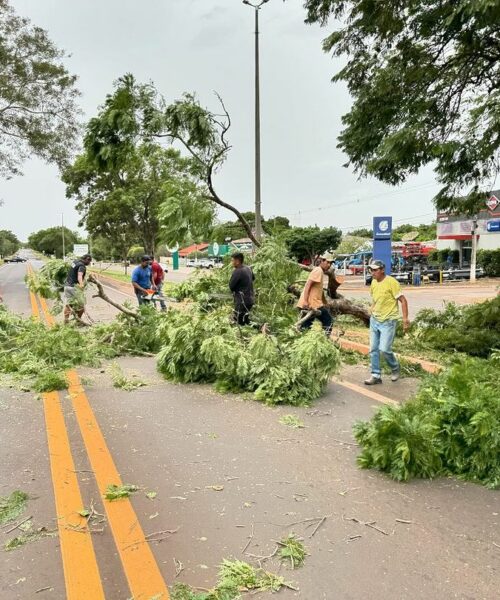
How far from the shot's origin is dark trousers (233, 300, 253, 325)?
7957 millimetres

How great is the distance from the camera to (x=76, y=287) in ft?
34.8

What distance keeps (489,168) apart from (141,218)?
31.9 metres

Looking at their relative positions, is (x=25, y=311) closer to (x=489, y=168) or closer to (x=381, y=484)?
(x=489, y=168)

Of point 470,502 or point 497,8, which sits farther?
point 497,8

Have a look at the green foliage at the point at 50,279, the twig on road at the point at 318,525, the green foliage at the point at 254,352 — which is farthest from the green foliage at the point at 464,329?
the green foliage at the point at 50,279

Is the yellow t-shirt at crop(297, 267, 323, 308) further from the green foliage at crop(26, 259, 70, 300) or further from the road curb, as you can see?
the green foliage at crop(26, 259, 70, 300)

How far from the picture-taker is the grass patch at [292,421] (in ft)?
16.9

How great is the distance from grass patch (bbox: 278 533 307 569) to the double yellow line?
26.2 inches

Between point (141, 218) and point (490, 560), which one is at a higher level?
point (141, 218)

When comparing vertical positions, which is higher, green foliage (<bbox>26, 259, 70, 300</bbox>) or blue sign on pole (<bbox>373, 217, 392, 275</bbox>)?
blue sign on pole (<bbox>373, 217, 392, 275</bbox>)

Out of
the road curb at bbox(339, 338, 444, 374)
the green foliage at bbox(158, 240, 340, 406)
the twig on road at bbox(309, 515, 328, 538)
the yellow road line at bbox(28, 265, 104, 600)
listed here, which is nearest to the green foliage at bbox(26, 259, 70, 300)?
the green foliage at bbox(158, 240, 340, 406)

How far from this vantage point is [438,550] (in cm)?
295

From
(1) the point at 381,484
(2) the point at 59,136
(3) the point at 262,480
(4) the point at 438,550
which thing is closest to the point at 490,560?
(4) the point at 438,550

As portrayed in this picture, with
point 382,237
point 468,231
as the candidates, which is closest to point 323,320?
point 382,237
